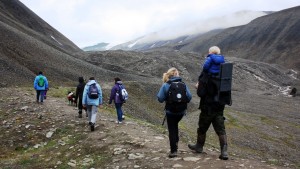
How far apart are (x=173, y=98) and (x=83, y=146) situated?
544cm

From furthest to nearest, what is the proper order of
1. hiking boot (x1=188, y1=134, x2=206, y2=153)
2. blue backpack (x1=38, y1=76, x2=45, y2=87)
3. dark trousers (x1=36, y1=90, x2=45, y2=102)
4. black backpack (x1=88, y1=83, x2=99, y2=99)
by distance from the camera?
dark trousers (x1=36, y1=90, x2=45, y2=102)
blue backpack (x1=38, y1=76, x2=45, y2=87)
black backpack (x1=88, y1=83, x2=99, y2=99)
hiking boot (x1=188, y1=134, x2=206, y2=153)

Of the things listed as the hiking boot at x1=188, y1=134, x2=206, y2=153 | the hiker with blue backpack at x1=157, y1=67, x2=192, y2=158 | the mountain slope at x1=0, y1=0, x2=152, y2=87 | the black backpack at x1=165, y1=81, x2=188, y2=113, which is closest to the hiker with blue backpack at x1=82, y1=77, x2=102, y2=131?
the hiker with blue backpack at x1=157, y1=67, x2=192, y2=158

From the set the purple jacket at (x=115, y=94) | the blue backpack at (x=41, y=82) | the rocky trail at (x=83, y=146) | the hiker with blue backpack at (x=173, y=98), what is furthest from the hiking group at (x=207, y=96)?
the blue backpack at (x=41, y=82)

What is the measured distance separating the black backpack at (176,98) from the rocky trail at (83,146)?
5.50 ft

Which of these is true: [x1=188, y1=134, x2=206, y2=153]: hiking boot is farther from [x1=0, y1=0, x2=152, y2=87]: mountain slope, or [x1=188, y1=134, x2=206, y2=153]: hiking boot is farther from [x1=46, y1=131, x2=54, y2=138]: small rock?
[x1=0, y1=0, x2=152, y2=87]: mountain slope

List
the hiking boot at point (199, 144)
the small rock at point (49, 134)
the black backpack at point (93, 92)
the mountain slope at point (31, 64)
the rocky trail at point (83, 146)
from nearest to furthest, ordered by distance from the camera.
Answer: the rocky trail at point (83, 146)
the hiking boot at point (199, 144)
the black backpack at point (93, 92)
the small rock at point (49, 134)
the mountain slope at point (31, 64)

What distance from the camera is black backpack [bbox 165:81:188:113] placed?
35.9ft

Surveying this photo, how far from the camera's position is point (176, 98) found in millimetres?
10922

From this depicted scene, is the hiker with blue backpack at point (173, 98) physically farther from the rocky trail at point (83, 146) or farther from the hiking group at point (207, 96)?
the rocky trail at point (83, 146)

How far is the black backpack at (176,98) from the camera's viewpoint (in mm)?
10938

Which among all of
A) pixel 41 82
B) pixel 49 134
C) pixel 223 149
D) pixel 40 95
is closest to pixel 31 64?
pixel 40 95

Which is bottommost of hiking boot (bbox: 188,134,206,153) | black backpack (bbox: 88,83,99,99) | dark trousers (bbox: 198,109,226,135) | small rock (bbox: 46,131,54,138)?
small rock (bbox: 46,131,54,138)

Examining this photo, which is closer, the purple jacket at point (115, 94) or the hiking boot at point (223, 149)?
the hiking boot at point (223, 149)

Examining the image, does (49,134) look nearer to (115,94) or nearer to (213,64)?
(115,94)
